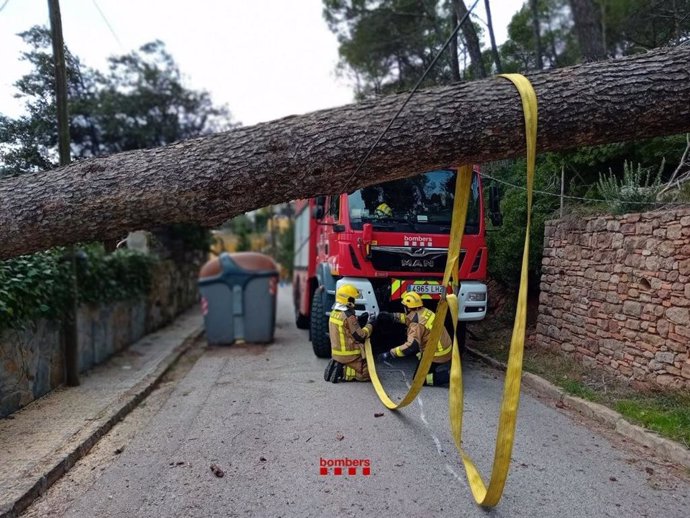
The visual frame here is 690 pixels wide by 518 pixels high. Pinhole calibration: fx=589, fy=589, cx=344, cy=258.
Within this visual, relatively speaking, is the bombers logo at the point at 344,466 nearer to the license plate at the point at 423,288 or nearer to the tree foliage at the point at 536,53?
the license plate at the point at 423,288

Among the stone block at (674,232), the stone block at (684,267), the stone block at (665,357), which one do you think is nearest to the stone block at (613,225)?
the stone block at (674,232)

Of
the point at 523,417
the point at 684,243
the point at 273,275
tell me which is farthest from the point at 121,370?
the point at 684,243

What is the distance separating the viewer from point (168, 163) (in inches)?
157

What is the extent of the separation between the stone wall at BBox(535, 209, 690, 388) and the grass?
0.13m

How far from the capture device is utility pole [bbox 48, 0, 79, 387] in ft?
22.2

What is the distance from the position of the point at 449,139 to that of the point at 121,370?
6.94 meters

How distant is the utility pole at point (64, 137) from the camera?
678 centimetres

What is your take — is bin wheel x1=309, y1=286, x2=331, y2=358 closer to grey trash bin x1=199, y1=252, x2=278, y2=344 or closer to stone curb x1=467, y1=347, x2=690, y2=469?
grey trash bin x1=199, y1=252, x2=278, y2=344

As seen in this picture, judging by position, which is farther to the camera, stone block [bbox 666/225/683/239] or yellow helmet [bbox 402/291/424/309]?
yellow helmet [bbox 402/291/424/309]

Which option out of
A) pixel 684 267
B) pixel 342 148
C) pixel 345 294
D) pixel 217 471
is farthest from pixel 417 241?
pixel 217 471

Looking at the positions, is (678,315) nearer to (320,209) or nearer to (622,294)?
(622,294)

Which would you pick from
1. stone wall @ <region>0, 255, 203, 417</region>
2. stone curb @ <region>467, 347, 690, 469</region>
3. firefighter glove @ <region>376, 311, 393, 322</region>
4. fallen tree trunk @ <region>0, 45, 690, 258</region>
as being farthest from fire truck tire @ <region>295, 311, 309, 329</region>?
fallen tree trunk @ <region>0, 45, 690, 258</region>

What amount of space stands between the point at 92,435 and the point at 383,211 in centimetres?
424

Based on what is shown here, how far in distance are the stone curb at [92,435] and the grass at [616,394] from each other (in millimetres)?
4803
